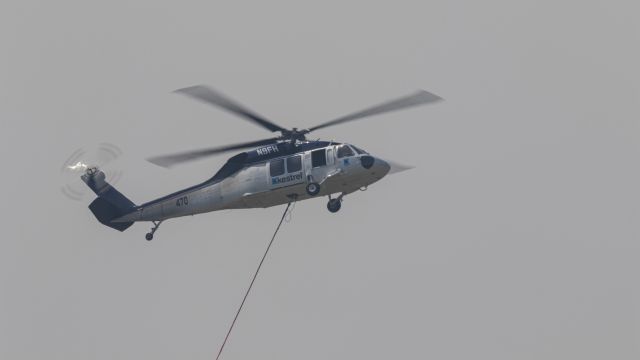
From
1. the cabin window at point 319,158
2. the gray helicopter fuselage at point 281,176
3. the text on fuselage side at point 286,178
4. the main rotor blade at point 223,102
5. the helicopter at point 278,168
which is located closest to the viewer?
the main rotor blade at point 223,102

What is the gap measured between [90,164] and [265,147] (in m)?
8.30

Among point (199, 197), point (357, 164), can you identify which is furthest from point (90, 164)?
point (357, 164)

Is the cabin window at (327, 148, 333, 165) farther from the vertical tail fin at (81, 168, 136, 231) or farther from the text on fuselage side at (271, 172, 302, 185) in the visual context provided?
the vertical tail fin at (81, 168, 136, 231)

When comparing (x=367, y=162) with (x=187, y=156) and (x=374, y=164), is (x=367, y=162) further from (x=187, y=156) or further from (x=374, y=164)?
(x=187, y=156)

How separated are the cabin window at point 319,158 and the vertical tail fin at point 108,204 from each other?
27.0 feet

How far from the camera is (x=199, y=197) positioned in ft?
149

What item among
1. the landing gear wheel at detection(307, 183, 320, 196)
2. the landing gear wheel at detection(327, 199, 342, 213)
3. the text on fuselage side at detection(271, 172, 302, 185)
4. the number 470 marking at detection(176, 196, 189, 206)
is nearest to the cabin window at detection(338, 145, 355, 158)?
the landing gear wheel at detection(307, 183, 320, 196)

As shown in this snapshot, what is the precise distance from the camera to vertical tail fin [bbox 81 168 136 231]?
47469 mm

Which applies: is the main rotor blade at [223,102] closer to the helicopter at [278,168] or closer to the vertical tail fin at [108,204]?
the helicopter at [278,168]

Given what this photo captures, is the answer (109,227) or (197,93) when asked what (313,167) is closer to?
A: (197,93)

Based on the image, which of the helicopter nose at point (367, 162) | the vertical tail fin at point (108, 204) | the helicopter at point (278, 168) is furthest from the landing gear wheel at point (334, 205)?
the vertical tail fin at point (108, 204)

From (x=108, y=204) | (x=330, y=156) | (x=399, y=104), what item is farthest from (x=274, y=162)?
(x=108, y=204)

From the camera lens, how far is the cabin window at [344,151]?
43000mm

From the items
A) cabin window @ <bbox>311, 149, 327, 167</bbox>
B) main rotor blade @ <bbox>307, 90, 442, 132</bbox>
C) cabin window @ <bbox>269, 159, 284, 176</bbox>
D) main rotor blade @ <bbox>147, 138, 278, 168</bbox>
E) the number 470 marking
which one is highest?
main rotor blade @ <bbox>307, 90, 442, 132</bbox>
